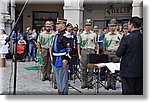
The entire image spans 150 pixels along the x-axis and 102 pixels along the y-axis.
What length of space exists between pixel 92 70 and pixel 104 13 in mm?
9192

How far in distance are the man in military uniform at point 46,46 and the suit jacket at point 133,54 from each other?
3358mm

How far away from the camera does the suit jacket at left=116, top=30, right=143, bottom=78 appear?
14.0ft

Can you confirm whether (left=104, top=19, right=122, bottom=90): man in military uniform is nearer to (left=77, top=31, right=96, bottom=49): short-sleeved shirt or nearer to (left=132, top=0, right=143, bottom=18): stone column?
(left=77, top=31, right=96, bottom=49): short-sleeved shirt

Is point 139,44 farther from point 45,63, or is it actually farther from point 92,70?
point 45,63

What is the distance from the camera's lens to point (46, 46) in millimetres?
7562

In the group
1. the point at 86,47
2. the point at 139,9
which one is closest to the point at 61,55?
the point at 139,9

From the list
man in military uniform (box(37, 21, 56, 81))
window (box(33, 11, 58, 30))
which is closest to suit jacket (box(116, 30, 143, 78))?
man in military uniform (box(37, 21, 56, 81))

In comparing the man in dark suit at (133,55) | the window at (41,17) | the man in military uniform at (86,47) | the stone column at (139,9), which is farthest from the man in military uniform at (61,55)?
the window at (41,17)

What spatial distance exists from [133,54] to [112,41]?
222cm

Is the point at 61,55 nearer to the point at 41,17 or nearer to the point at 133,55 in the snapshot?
the point at 133,55

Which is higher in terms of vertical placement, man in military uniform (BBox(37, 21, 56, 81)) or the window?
the window

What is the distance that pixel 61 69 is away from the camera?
506cm

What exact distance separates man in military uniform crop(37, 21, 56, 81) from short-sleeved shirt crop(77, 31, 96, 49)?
1.00 m

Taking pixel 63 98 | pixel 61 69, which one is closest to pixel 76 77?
pixel 61 69
